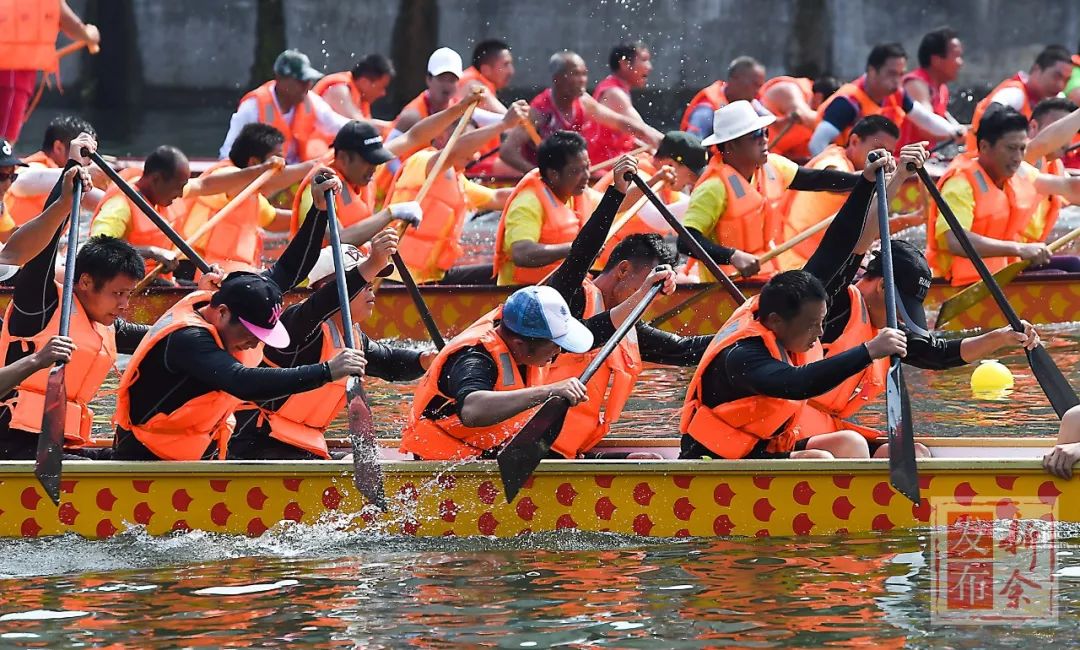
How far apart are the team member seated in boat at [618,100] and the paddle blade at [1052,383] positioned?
6866 millimetres

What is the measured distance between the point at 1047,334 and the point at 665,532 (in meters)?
4.82

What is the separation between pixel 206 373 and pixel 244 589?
2.43ft

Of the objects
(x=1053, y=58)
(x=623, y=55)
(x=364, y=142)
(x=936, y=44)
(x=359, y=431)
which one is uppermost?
(x=936, y=44)

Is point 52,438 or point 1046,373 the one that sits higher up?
point 1046,373

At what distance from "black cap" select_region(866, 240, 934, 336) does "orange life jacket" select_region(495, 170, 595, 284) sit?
3078 millimetres

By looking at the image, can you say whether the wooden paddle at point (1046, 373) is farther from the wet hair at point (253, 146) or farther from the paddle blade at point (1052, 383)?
the wet hair at point (253, 146)

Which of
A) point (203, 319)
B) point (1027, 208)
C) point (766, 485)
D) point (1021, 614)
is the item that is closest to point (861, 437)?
point (766, 485)

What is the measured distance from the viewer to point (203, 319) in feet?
23.0

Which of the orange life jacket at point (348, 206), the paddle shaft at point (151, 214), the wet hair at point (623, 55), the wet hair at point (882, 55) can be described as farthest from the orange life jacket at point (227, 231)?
the wet hair at point (882, 55)

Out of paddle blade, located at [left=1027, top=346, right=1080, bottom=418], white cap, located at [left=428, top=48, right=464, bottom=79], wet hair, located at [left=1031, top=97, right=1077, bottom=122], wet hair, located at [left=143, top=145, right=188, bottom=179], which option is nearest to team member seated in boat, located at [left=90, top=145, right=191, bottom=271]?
wet hair, located at [left=143, top=145, right=188, bottom=179]

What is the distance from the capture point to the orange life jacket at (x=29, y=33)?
42.0 ft

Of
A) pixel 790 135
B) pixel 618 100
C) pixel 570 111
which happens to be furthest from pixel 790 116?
pixel 570 111

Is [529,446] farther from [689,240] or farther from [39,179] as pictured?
[39,179]

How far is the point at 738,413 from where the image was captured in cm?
718
